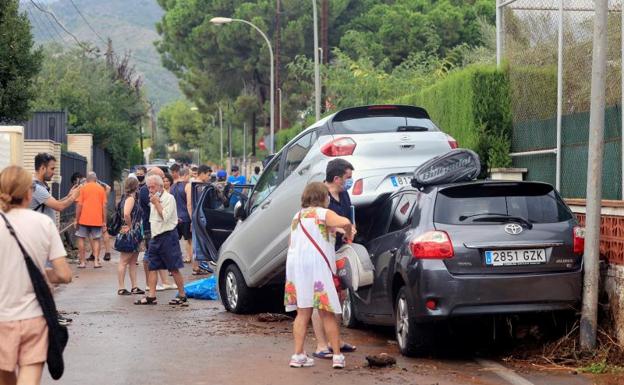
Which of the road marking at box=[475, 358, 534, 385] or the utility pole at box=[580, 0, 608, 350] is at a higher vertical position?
the utility pole at box=[580, 0, 608, 350]

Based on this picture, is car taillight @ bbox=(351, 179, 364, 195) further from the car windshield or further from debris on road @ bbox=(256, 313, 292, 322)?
debris on road @ bbox=(256, 313, 292, 322)

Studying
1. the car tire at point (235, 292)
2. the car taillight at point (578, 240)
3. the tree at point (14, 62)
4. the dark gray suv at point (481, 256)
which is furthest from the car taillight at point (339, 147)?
the tree at point (14, 62)

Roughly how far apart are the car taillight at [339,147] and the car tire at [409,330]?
274cm

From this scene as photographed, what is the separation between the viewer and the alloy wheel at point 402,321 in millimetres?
9844

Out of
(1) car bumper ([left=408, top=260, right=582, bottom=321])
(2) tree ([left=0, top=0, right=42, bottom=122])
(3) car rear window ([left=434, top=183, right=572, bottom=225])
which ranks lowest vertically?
(1) car bumper ([left=408, top=260, right=582, bottom=321])

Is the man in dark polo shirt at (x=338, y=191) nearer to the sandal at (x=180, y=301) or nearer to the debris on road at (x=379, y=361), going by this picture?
the debris on road at (x=379, y=361)

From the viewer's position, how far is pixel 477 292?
30.6 feet

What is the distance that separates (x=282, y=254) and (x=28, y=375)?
6319mm

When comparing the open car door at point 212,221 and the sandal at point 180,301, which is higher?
the open car door at point 212,221

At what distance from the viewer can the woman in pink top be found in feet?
20.6

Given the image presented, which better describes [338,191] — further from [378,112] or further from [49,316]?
[49,316]

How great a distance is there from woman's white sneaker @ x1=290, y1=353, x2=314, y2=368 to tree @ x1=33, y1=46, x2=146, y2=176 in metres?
32.0

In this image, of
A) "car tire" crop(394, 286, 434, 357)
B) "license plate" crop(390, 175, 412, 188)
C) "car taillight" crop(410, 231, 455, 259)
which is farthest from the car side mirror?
"car taillight" crop(410, 231, 455, 259)

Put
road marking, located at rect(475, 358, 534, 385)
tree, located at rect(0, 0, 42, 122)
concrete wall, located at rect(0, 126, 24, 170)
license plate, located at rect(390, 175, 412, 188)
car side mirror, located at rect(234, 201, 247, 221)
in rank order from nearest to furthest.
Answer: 1. road marking, located at rect(475, 358, 534, 385)
2. license plate, located at rect(390, 175, 412, 188)
3. car side mirror, located at rect(234, 201, 247, 221)
4. concrete wall, located at rect(0, 126, 24, 170)
5. tree, located at rect(0, 0, 42, 122)
